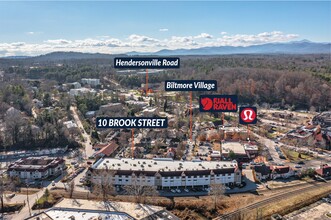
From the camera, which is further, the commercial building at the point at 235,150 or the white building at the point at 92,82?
the white building at the point at 92,82

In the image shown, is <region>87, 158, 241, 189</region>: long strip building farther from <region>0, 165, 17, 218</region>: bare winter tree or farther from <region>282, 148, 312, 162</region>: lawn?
<region>282, 148, 312, 162</region>: lawn

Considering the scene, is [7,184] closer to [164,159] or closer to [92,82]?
[164,159]

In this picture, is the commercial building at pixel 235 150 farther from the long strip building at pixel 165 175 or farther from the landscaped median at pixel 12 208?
the landscaped median at pixel 12 208

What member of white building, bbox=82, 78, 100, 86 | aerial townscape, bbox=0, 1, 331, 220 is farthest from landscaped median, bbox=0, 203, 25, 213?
white building, bbox=82, 78, 100, 86

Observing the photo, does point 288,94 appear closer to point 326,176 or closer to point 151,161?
point 326,176

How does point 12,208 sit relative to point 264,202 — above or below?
below

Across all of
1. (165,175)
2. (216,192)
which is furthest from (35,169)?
(216,192)

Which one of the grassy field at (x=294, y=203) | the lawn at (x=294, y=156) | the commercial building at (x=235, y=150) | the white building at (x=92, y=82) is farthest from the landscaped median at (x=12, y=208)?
the white building at (x=92, y=82)
